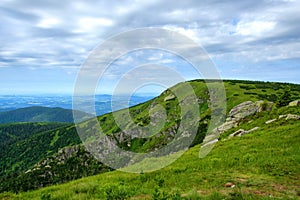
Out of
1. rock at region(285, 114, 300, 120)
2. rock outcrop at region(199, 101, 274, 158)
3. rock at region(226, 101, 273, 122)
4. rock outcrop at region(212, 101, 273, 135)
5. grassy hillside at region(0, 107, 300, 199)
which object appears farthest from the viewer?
rock at region(226, 101, 273, 122)

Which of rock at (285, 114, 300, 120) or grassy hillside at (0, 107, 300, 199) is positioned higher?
rock at (285, 114, 300, 120)

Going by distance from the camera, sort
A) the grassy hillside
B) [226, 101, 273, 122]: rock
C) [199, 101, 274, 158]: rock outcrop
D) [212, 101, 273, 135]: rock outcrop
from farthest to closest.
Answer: [226, 101, 273, 122]: rock, [212, 101, 273, 135]: rock outcrop, [199, 101, 274, 158]: rock outcrop, the grassy hillside

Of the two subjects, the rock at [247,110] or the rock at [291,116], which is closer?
the rock at [291,116]

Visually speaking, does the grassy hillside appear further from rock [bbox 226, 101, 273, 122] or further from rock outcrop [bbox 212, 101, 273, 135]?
rock [bbox 226, 101, 273, 122]

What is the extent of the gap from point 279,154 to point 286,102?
124 ft

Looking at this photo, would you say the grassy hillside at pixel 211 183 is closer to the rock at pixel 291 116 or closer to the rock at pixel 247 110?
the rock at pixel 291 116

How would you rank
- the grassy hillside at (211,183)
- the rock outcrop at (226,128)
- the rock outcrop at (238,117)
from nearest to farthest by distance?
the grassy hillside at (211,183), the rock outcrop at (226,128), the rock outcrop at (238,117)

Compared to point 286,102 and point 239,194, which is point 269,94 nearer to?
point 286,102

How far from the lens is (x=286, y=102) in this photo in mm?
51500

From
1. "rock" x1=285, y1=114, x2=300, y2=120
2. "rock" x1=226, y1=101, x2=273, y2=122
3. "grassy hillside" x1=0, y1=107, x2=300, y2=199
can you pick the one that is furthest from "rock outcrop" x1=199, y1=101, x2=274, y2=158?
"grassy hillside" x1=0, y1=107, x2=300, y2=199

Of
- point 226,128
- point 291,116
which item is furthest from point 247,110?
point 291,116

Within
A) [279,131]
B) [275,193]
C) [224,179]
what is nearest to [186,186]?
[224,179]

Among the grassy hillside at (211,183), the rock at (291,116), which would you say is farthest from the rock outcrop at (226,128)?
the grassy hillside at (211,183)

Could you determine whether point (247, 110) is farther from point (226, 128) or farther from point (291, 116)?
point (291, 116)
